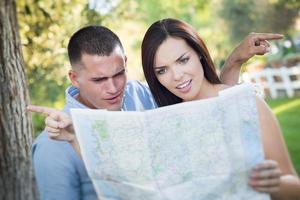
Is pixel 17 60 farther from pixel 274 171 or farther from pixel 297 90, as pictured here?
pixel 297 90

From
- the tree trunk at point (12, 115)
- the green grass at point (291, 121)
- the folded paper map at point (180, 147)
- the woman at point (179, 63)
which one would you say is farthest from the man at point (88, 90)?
the green grass at point (291, 121)

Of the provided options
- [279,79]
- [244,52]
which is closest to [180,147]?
[244,52]

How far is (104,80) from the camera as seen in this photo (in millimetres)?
2164

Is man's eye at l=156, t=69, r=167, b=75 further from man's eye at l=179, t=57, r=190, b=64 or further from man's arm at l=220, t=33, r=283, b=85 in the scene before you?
man's arm at l=220, t=33, r=283, b=85

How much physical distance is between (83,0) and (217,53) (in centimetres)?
2211

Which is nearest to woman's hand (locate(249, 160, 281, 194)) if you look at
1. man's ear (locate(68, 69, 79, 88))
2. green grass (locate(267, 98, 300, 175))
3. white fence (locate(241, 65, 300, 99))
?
man's ear (locate(68, 69, 79, 88))

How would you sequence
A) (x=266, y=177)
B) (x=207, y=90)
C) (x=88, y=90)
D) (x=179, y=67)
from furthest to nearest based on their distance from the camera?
(x=88, y=90) → (x=207, y=90) → (x=179, y=67) → (x=266, y=177)

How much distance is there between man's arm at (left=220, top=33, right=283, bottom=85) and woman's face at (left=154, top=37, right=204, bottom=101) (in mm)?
278

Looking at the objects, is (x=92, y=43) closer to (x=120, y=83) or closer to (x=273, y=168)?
(x=120, y=83)

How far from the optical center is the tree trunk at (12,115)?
3.75 m

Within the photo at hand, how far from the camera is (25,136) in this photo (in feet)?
Result: 12.8

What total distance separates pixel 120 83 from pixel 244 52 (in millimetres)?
529

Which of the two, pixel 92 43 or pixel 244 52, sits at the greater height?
pixel 92 43

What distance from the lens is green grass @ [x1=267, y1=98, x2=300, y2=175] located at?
7.80m
